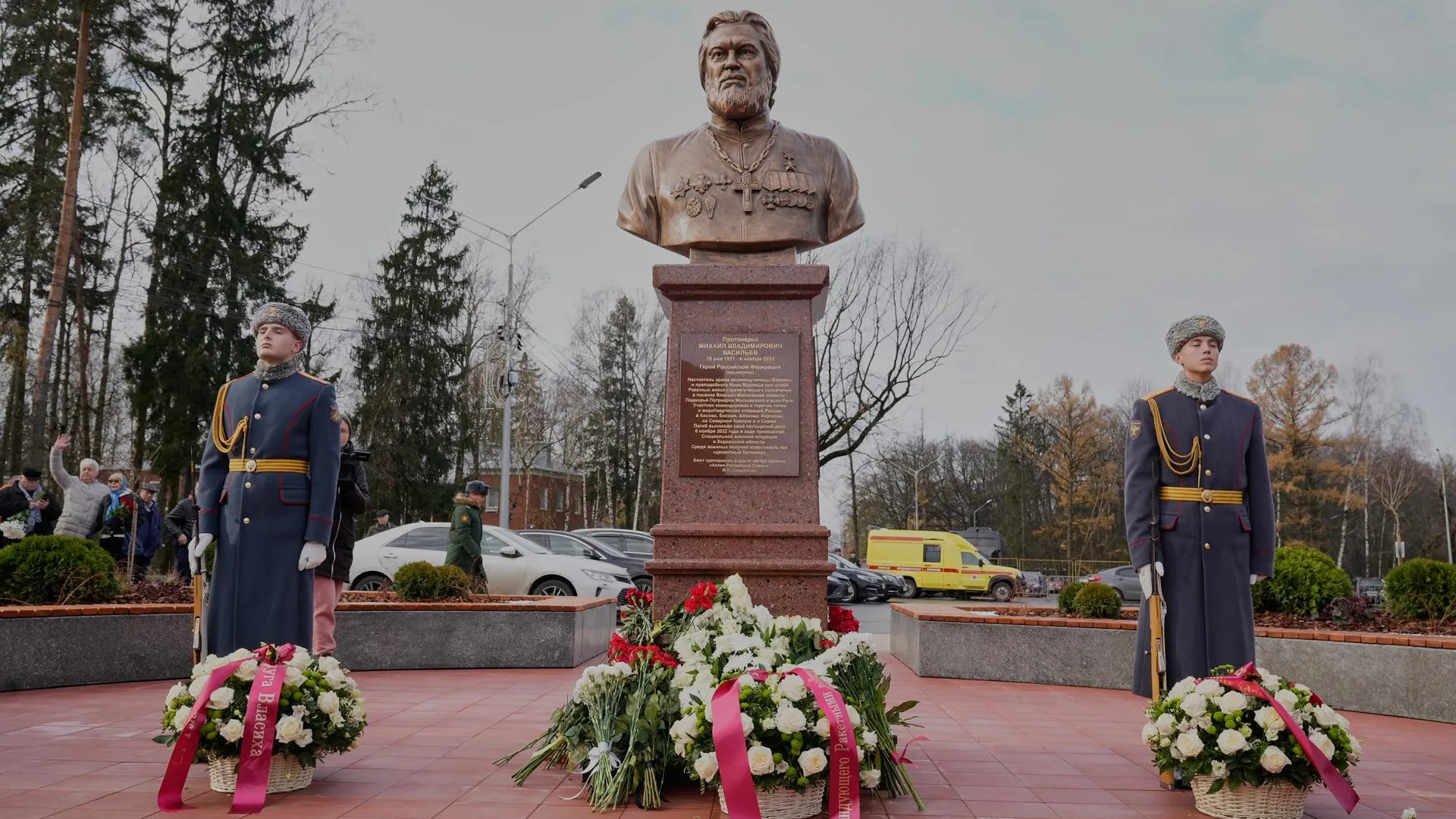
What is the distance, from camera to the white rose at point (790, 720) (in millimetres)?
3742

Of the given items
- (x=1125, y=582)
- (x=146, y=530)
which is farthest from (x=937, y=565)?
(x=146, y=530)

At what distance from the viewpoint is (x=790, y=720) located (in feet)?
12.3

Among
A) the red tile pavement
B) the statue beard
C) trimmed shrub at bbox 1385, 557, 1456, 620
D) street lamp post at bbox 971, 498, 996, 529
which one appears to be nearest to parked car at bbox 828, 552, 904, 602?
trimmed shrub at bbox 1385, 557, 1456, 620

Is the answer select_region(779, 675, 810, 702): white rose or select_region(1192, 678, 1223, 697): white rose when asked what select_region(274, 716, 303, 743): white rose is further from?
select_region(1192, 678, 1223, 697): white rose

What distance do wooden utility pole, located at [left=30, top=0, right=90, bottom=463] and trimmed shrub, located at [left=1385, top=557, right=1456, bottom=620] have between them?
18.3m

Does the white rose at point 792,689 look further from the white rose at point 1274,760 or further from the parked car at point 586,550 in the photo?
the parked car at point 586,550

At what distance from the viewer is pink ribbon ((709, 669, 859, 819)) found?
3680 millimetres

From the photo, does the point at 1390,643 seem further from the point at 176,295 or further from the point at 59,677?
the point at 176,295

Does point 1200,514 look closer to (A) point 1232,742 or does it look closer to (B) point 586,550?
(A) point 1232,742

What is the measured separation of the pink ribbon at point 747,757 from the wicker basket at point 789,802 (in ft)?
0.18

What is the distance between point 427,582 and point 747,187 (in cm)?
514

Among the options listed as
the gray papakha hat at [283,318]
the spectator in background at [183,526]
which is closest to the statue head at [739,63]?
the gray papakha hat at [283,318]

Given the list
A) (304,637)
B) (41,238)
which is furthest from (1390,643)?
(41,238)

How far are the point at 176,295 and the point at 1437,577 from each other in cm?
2234
